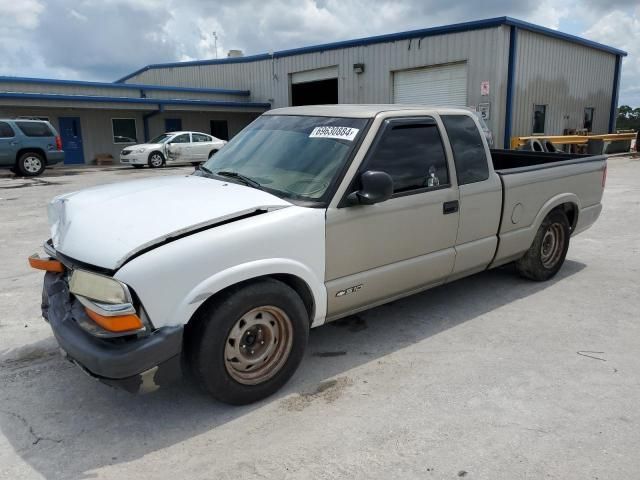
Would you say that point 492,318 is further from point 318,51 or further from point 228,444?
point 318,51

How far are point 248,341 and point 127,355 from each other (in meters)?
0.76

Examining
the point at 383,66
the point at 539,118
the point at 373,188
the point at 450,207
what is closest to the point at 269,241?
the point at 373,188

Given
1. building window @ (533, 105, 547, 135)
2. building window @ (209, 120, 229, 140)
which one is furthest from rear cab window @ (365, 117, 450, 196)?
building window @ (209, 120, 229, 140)

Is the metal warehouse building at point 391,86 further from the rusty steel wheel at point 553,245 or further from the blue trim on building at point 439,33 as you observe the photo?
the rusty steel wheel at point 553,245

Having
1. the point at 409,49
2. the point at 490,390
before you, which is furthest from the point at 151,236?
the point at 409,49

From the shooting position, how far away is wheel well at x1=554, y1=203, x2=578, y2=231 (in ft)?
18.1

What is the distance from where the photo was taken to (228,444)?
9.27 ft

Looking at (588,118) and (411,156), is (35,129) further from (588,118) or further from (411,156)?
(588,118)

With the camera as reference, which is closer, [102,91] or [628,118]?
[102,91]

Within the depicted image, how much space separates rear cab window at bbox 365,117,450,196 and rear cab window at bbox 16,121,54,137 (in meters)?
17.7

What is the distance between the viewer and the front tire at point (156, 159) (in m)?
21.2

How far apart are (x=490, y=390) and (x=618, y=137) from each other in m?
26.1

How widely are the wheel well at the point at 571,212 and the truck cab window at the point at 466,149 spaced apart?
1575 millimetres

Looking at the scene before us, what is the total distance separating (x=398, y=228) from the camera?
12.3ft
